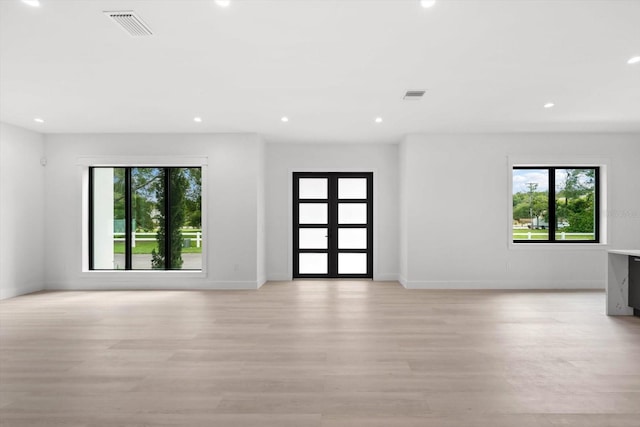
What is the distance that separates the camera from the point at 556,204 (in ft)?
25.8

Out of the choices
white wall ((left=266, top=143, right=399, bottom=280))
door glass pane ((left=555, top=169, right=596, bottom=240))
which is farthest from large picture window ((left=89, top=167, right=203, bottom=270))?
door glass pane ((left=555, top=169, right=596, bottom=240))

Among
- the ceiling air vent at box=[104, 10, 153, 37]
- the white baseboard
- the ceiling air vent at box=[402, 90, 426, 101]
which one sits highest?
the ceiling air vent at box=[104, 10, 153, 37]

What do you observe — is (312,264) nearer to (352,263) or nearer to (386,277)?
(352,263)

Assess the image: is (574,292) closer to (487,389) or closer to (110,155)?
(487,389)

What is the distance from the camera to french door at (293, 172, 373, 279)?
863cm

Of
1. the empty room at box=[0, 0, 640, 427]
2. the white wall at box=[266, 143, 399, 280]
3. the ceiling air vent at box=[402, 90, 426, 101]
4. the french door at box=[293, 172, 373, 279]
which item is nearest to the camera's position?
the empty room at box=[0, 0, 640, 427]

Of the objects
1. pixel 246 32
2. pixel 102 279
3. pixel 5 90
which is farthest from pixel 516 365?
pixel 102 279

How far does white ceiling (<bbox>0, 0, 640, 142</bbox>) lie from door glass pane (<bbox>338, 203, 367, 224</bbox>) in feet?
7.40

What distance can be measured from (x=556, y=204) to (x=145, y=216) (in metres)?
8.13

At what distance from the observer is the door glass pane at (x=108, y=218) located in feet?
25.5

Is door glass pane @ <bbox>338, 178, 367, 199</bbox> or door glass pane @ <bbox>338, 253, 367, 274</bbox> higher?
door glass pane @ <bbox>338, 178, 367, 199</bbox>

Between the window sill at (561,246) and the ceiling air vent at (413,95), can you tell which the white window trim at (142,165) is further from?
the window sill at (561,246)

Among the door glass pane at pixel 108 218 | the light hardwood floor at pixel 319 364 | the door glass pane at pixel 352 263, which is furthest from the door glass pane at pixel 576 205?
the door glass pane at pixel 108 218

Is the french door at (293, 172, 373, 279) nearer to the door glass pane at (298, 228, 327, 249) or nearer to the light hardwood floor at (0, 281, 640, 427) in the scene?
the door glass pane at (298, 228, 327, 249)
